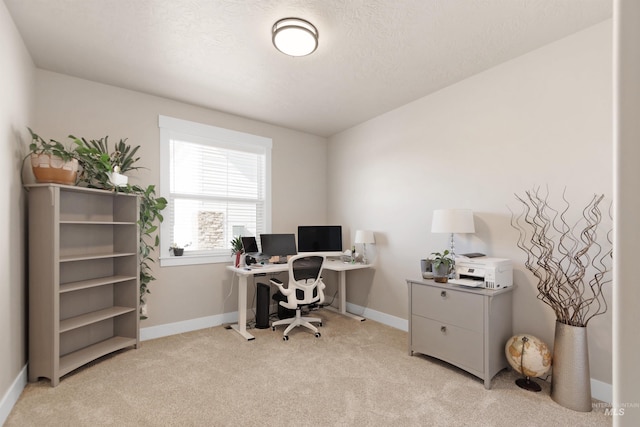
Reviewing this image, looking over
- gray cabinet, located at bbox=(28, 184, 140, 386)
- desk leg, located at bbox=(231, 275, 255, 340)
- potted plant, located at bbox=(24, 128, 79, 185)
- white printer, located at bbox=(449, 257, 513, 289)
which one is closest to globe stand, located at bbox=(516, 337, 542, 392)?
white printer, located at bbox=(449, 257, 513, 289)

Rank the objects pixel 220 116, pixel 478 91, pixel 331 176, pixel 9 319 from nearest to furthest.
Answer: pixel 9 319
pixel 478 91
pixel 220 116
pixel 331 176

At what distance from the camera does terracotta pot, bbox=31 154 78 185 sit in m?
2.51

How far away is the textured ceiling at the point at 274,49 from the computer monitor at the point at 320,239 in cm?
175

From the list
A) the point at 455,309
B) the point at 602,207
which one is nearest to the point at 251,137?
the point at 455,309

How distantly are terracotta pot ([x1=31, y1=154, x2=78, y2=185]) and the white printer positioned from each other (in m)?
3.41

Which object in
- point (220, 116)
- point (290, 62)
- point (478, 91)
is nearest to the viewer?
point (290, 62)

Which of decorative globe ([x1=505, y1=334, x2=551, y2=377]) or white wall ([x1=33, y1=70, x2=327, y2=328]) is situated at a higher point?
white wall ([x1=33, y1=70, x2=327, y2=328])

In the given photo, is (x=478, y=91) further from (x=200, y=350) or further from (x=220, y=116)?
(x=200, y=350)

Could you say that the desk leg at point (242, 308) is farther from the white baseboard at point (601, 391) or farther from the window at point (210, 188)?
the white baseboard at point (601, 391)

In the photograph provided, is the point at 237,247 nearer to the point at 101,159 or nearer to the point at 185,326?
the point at 185,326

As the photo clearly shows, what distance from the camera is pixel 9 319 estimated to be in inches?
88.0

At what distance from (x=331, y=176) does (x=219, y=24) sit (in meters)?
2.92

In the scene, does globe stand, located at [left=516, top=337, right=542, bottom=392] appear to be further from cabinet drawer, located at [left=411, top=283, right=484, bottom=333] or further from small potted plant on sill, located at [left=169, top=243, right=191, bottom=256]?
small potted plant on sill, located at [left=169, top=243, right=191, bottom=256]

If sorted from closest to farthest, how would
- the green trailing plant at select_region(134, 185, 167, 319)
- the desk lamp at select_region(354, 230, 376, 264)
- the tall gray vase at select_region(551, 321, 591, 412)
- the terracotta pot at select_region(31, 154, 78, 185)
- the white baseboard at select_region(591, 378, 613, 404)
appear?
the tall gray vase at select_region(551, 321, 591, 412) → the white baseboard at select_region(591, 378, 613, 404) → the terracotta pot at select_region(31, 154, 78, 185) → the green trailing plant at select_region(134, 185, 167, 319) → the desk lamp at select_region(354, 230, 376, 264)
